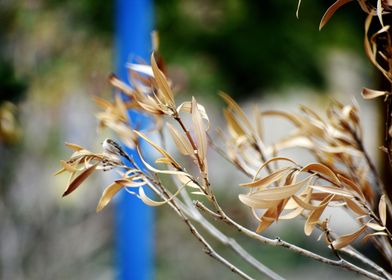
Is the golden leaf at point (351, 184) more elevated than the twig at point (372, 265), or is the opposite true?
the golden leaf at point (351, 184)

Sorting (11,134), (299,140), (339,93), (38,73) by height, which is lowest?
A: (339,93)

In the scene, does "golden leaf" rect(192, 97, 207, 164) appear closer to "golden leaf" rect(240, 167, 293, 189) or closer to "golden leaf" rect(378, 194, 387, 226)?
"golden leaf" rect(240, 167, 293, 189)

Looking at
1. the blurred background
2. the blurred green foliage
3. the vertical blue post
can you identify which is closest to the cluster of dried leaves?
the vertical blue post

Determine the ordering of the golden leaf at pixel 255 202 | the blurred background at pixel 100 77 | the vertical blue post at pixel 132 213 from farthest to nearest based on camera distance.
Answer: the blurred background at pixel 100 77
the vertical blue post at pixel 132 213
the golden leaf at pixel 255 202

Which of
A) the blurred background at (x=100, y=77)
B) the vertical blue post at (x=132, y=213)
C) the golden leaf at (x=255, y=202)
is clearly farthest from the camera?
the blurred background at (x=100, y=77)

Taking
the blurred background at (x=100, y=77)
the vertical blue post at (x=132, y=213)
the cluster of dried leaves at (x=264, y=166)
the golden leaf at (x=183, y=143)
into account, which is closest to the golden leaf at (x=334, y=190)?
the cluster of dried leaves at (x=264, y=166)

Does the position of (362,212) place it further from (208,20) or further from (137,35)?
(208,20)

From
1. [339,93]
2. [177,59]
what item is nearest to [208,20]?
[177,59]

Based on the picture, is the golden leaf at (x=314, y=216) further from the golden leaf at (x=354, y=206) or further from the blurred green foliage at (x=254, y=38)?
the blurred green foliage at (x=254, y=38)

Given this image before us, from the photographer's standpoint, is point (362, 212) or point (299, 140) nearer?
point (362, 212)
